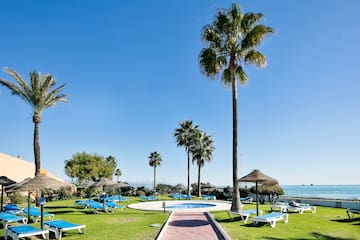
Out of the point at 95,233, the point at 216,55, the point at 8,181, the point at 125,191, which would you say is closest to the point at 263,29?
the point at 216,55

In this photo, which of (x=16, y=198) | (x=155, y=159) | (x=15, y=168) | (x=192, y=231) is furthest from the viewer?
(x=15, y=168)

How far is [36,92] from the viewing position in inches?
890

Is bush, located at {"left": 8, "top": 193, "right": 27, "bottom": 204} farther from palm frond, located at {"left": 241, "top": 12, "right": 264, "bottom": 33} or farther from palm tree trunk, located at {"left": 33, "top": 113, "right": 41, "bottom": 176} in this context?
palm frond, located at {"left": 241, "top": 12, "right": 264, "bottom": 33}

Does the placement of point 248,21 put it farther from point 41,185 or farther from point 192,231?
point 41,185

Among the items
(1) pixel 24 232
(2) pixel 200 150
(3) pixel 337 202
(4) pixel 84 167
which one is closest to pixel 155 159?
(4) pixel 84 167

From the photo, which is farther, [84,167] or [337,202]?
[84,167]

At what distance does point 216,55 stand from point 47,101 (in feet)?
45.0

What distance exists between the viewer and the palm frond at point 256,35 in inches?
689

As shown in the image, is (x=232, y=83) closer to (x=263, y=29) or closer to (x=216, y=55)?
(x=216, y=55)

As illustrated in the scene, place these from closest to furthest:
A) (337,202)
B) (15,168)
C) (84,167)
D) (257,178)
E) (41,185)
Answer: (41,185), (257,178), (337,202), (84,167), (15,168)

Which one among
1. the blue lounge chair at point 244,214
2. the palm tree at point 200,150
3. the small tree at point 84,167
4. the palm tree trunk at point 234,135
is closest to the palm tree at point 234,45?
the palm tree trunk at point 234,135

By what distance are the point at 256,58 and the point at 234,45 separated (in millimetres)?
1547

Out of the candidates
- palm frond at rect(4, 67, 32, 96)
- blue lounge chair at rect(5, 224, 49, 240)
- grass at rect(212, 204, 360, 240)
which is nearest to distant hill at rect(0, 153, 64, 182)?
palm frond at rect(4, 67, 32, 96)

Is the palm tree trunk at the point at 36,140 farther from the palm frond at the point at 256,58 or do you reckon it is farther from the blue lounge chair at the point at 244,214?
the palm frond at the point at 256,58
